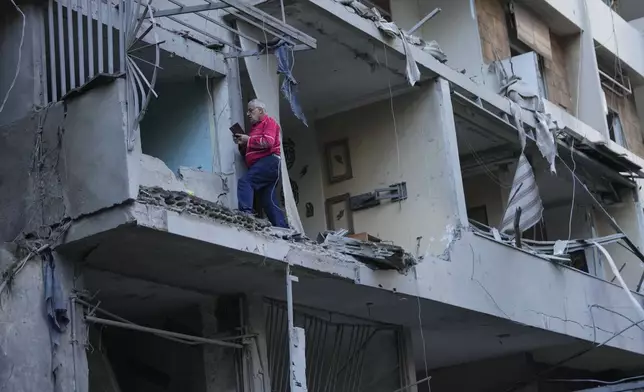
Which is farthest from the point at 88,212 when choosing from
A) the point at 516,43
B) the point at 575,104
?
the point at 575,104

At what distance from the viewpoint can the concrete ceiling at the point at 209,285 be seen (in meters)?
9.31

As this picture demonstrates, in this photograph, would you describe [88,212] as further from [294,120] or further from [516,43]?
[516,43]

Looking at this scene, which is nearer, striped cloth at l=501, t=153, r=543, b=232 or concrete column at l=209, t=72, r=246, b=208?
concrete column at l=209, t=72, r=246, b=208

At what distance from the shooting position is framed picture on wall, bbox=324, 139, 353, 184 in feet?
47.8

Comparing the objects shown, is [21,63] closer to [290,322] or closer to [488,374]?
[290,322]

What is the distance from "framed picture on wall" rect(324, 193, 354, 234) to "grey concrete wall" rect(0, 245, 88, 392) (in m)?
5.84

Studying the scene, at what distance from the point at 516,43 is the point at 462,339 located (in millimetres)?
6445

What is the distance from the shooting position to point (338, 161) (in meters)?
14.7

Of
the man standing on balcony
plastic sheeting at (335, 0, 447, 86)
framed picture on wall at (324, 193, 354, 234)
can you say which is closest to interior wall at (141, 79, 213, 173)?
the man standing on balcony

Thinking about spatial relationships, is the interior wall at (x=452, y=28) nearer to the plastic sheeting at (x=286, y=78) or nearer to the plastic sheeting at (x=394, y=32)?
the plastic sheeting at (x=394, y=32)

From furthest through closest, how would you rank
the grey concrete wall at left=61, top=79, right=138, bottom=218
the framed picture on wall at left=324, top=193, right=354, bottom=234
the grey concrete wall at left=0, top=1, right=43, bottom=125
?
the framed picture on wall at left=324, top=193, right=354, bottom=234
the grey concrete wall at left=0, top=1, right=43, bottom=125
the grey concrete wall at left=61, top=79, right=138, bottom=218

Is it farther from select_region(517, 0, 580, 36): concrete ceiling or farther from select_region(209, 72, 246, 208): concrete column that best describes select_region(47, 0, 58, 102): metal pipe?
select_region(517, 0, 580, 36): concrete ceiling

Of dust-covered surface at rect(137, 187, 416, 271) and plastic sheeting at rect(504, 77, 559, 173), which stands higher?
plastic sheeting at rect(504, 77, 559, 173)

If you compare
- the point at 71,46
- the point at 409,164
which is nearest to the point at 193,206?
the point at 71,46
